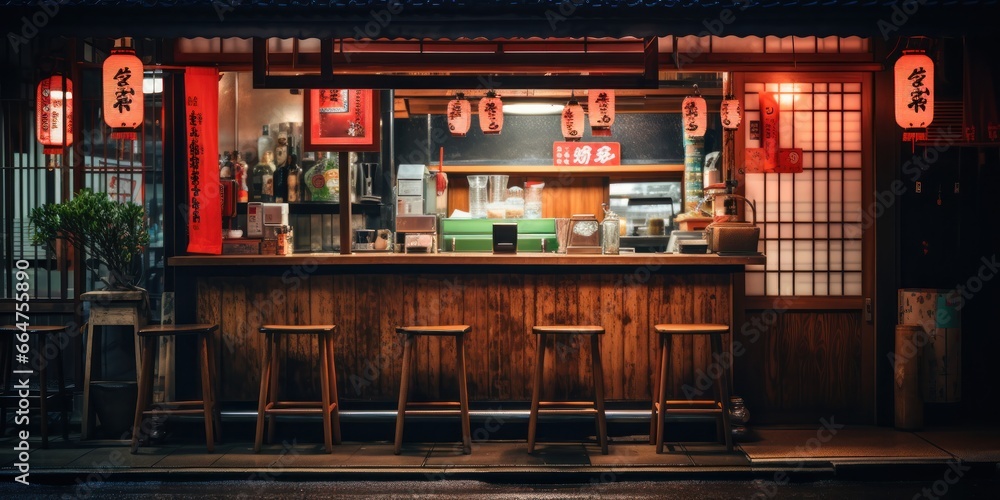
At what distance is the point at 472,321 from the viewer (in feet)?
23.5

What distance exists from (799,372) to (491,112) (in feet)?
12.7

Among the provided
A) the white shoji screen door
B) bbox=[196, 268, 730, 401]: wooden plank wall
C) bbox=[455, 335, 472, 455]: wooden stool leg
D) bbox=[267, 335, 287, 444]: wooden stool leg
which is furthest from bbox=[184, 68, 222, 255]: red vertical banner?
the white shoji screen door

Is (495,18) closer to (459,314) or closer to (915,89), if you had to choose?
(459,314)

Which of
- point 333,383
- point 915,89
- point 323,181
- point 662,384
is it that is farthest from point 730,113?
point 323,181

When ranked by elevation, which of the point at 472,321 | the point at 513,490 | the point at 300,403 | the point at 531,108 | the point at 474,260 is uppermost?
the point at 531,108

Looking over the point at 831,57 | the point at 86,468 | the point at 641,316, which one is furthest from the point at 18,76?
the point at 831,57

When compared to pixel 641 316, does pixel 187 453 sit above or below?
below

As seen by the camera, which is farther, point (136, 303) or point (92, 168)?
point (92, 168)

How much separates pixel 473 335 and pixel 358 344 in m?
1.04

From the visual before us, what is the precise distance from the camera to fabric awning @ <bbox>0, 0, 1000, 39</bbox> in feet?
19.1

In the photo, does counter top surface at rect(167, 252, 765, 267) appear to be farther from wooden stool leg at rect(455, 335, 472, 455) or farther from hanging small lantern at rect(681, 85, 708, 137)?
hanging small lantern at rect(681, 85, 708, 137)

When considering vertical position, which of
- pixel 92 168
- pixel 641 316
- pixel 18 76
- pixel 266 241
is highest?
pixel 18 76

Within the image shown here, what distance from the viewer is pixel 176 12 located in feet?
19.4

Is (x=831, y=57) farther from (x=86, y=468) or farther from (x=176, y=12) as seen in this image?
(x=86, y=468)
